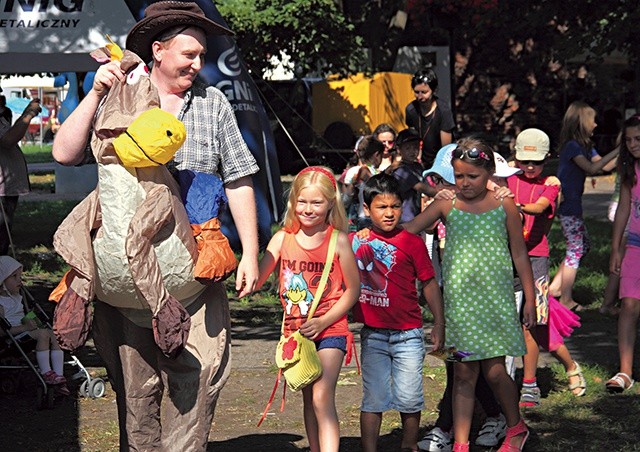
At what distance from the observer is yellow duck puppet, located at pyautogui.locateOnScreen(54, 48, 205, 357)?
447 centimetres

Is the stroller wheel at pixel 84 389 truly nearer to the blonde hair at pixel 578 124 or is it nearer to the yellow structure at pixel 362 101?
the blonde hair at pixel 578 124

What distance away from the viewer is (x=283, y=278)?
567cm

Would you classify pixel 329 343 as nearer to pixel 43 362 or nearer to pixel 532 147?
pixel 532 147

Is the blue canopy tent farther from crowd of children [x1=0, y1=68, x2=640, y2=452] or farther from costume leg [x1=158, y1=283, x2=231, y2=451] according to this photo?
costume leg [x1=158, y1=283, x2=231, y2=451]

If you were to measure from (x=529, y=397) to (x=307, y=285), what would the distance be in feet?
7.47

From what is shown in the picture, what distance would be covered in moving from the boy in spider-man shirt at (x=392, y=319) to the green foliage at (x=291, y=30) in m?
17.5

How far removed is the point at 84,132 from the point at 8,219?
19.4ft

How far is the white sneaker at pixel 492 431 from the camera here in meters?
6.54

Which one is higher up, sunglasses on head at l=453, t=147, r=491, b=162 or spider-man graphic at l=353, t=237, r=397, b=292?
sunglasses on head at l=453, t=147, r=491, b=162

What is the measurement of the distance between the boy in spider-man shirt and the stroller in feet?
7.33

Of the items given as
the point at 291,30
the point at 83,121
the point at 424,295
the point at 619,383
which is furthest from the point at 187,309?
the point at 291,30

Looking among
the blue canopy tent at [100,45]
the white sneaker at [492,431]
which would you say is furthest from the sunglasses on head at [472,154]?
the blue canopy tent at [100,45]

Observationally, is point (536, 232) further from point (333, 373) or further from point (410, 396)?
point (333, 373)

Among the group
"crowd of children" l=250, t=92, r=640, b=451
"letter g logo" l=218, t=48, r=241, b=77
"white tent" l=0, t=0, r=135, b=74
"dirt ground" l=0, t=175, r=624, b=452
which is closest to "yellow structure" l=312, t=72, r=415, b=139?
"letter g logo" l=218, t=48, r=241, b=77
